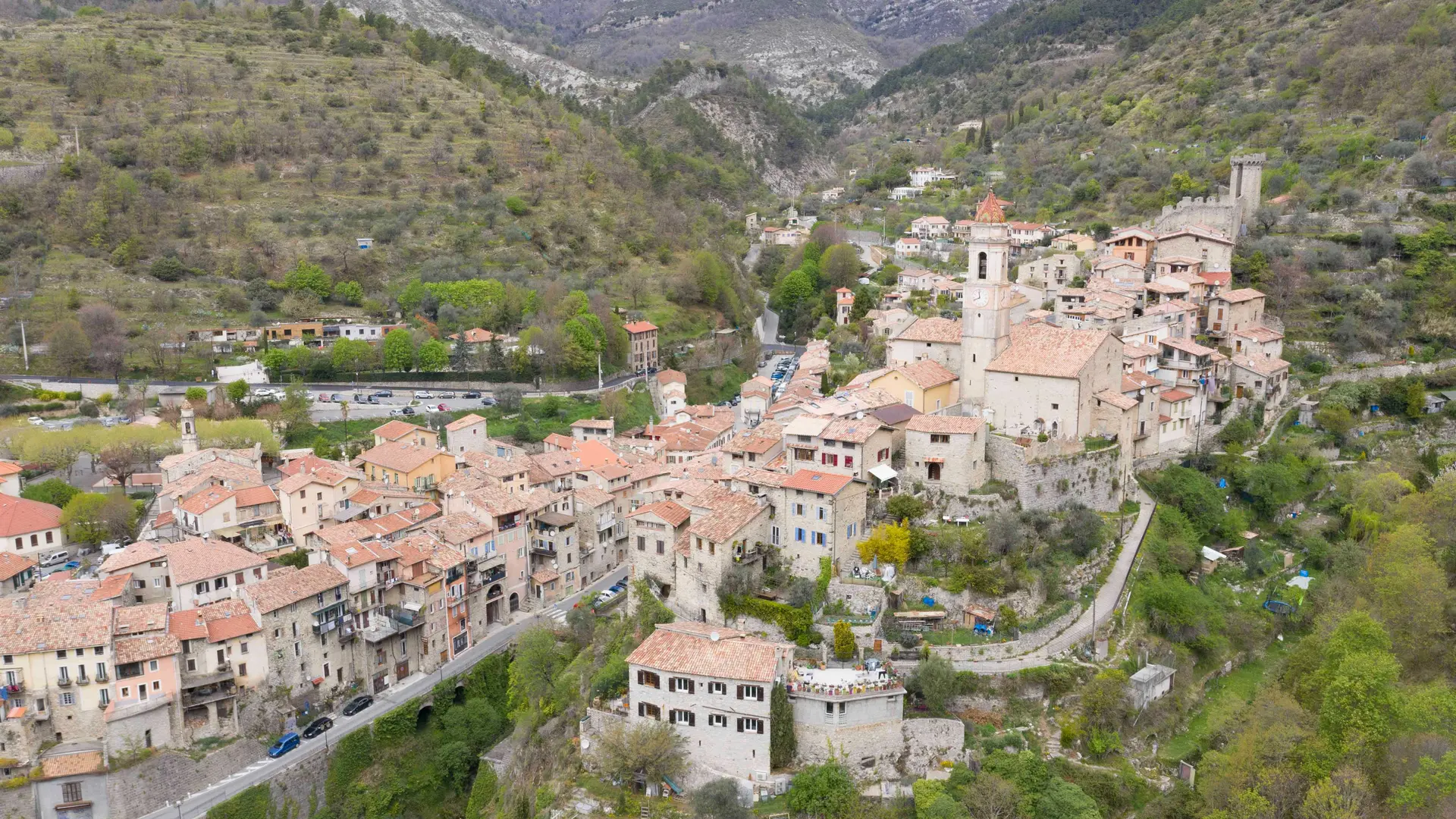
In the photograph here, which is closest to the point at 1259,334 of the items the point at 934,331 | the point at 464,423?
the point at 934,331

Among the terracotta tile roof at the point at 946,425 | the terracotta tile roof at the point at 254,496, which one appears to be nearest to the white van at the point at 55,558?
the terracotta tile roof at the point at 254,496

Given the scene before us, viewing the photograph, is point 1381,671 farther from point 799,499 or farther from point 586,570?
point 586,570

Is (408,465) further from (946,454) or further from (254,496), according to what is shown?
(946,454)

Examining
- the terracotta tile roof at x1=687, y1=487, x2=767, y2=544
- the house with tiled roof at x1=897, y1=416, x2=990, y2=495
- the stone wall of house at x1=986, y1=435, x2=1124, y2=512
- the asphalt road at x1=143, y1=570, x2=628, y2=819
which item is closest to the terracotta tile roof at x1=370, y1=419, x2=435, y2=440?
the asphalt road at x1=143, y1=570, x2=628, y2=819

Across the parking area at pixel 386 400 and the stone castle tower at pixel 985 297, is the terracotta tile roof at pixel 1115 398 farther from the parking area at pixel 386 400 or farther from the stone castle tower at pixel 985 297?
the parking area at pixel 386 400

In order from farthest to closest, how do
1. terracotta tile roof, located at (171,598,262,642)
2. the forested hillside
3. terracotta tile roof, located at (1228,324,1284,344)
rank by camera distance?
1. the forested hillside
2. terracotta tile roof, located at (1228,324,1284,344)
3. terracotta tile roof, located at (171,598,262,642)

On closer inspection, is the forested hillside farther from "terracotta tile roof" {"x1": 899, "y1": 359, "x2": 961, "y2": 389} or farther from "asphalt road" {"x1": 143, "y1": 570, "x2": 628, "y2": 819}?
"terracotta tile roof" {"x1": 899, "y1": 359, "x2": 961, "y2": 389}
